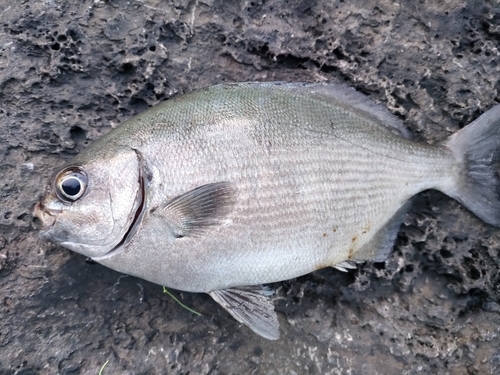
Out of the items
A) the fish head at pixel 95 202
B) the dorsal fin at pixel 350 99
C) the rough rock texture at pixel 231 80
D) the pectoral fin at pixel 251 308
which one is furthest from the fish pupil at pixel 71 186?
the dorsal fin at pixel 350 99

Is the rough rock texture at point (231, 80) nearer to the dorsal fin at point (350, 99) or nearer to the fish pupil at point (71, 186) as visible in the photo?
the dorsal fin at point (350, 99)

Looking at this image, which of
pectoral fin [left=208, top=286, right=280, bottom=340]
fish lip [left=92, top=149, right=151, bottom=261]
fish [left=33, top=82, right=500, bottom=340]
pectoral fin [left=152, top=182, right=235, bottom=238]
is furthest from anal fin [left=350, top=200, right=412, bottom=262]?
fish lip [left=92, top=149, right=151, bottom=261]

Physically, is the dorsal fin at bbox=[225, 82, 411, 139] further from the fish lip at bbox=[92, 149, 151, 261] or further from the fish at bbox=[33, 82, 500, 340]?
the fish lip at bbox=[92, 149, 151, 261]

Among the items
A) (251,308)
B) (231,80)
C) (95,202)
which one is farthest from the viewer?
(231,80)

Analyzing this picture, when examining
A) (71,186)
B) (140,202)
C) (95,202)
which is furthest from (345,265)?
(71,186)

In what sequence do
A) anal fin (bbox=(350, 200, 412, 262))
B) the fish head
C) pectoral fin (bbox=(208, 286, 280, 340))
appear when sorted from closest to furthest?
the fish head, pectoral fin (bbox=(208, 286, 280, 340)), anal fin (bbox=(350, 200, 412, 262))

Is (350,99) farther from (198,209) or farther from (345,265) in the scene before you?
(198,209)
